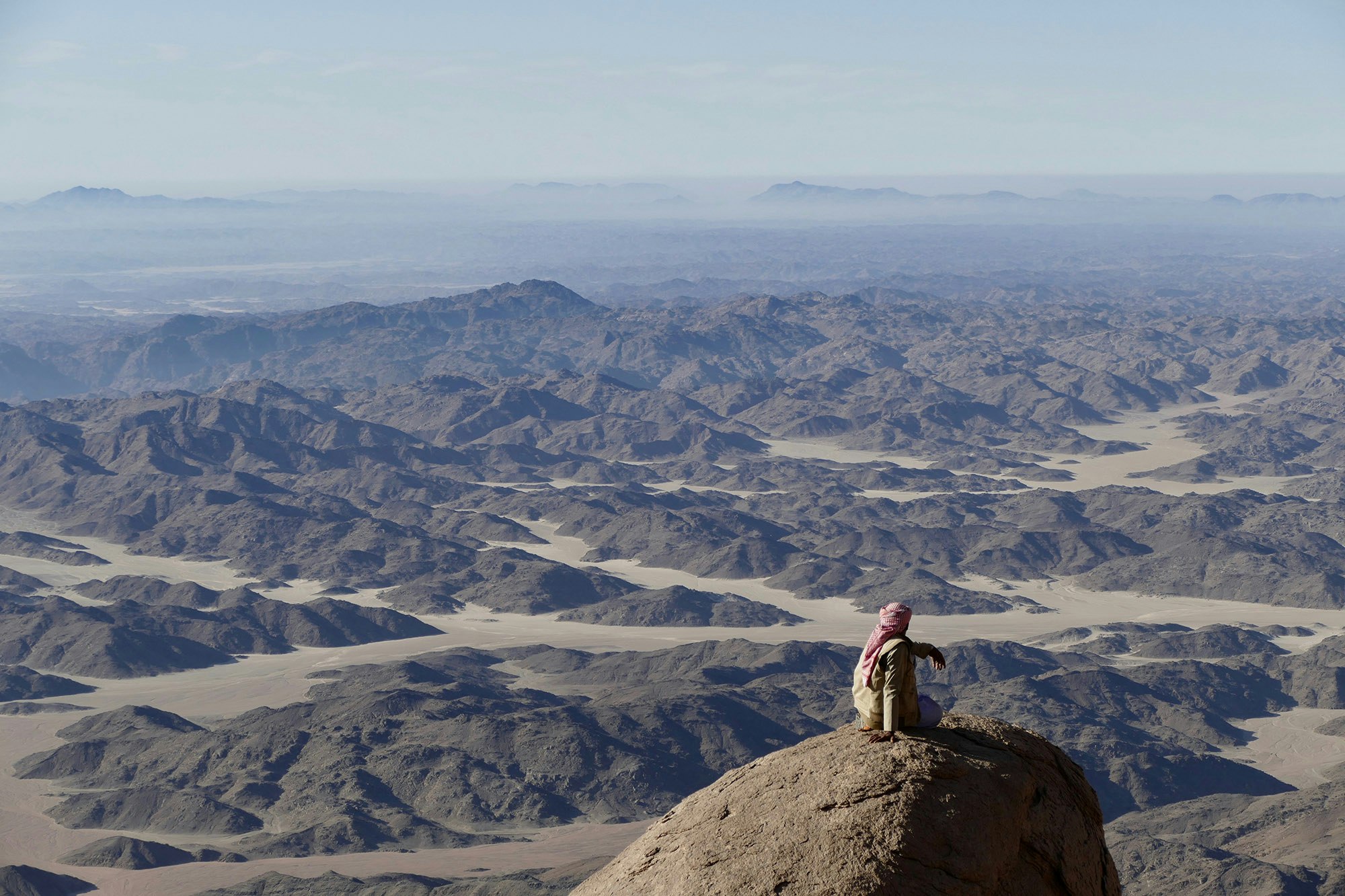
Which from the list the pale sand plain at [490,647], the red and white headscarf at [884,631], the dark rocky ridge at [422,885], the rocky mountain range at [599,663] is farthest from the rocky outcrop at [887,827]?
the pale sand plain at [490,647]

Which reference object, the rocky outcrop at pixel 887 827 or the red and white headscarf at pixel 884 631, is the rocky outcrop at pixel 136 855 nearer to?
the rocky outcrop at pixel 887 827

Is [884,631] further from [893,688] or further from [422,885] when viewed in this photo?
[422,885]

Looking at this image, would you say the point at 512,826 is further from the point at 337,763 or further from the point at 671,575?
the point at 671,575

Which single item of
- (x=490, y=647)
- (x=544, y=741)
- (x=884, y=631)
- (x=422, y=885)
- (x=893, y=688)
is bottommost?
(x=490, y=647)

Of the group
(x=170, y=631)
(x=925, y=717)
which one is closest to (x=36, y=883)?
(x=170, y=631)

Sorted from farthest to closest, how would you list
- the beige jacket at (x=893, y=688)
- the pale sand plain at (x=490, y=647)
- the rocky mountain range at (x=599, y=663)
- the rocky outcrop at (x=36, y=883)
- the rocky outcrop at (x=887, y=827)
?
the rocky mountain range at (x=599, y=663)
the pale sand plain at (x=490, y=647)
the rocky outcrop at (x=36, y=883)
the beige jacket at (x=893, y=688)
the rocky outcrop at (x=887, y=827)

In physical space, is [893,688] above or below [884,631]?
below

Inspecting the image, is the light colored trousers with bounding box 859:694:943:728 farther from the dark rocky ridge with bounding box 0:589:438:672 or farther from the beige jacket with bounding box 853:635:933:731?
the dark rocky ridge with bounding box 0:589:438:672

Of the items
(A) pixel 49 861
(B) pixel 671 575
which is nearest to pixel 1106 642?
(B) pixel 671 575
